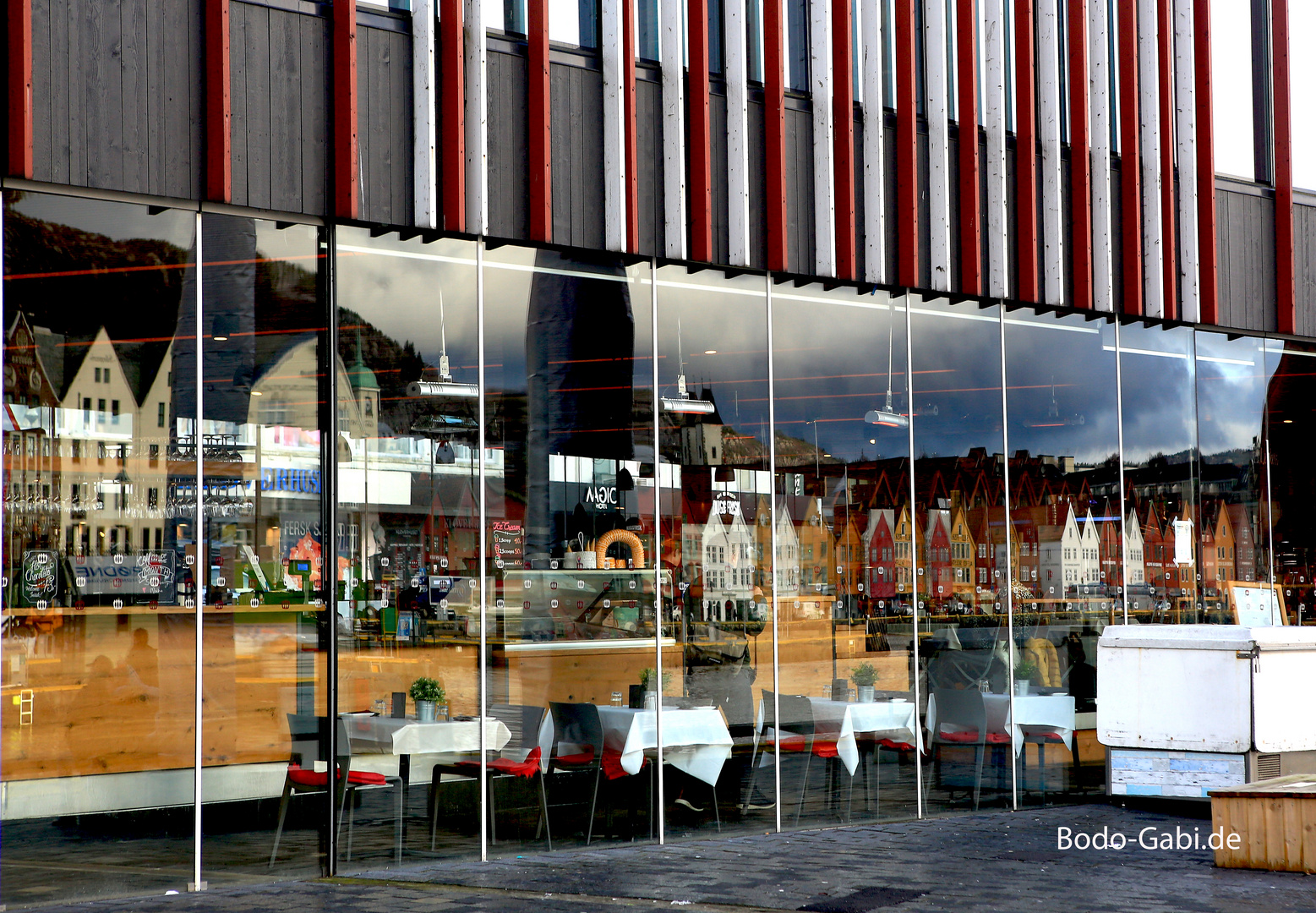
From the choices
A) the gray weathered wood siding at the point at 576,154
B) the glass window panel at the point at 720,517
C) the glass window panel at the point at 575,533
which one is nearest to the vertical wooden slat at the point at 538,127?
the gray weathered wood siding at the point at 576,154

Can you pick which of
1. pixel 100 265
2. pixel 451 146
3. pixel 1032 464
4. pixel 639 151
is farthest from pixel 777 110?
pixel 100 265

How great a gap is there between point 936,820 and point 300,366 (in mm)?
6418

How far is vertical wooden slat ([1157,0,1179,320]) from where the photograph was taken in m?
13.1

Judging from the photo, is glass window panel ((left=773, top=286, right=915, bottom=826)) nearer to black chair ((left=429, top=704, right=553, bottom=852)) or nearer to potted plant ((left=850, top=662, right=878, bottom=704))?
potted plant ((left=850, top=662, right=878, bottom=704))

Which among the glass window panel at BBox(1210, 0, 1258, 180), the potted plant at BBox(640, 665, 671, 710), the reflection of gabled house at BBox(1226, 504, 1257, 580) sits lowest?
the potted plant at BBox(640, 665, 671, 710)

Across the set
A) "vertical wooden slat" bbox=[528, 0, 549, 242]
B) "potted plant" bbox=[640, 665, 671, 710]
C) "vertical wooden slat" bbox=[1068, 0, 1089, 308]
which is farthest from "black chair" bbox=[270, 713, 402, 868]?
"vertical wooden slat" bbox=[1068, 0, 1089, 308]

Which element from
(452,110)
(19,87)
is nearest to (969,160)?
(452,110)

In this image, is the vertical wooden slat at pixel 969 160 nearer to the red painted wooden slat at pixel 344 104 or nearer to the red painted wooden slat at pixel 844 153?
the red painted wooden slat at pixel 844 153

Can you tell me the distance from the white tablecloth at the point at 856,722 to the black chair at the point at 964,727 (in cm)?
27

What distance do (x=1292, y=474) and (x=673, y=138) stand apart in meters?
8.26

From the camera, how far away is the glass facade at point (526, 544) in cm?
831

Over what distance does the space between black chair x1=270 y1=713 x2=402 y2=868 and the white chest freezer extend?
5.87 m

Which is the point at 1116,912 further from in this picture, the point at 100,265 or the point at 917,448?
the point at 100,265

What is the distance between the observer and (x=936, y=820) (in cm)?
1116
